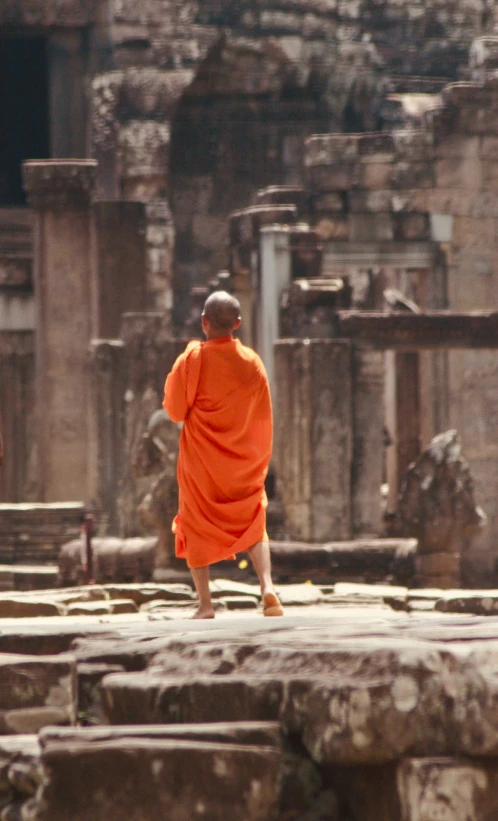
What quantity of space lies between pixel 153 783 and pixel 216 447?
2654mm

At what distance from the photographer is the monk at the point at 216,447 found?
745 cm

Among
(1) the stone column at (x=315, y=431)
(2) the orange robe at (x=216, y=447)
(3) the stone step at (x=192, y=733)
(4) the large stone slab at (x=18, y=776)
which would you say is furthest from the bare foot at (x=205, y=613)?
(1) the stone column at (x=315, y=431)

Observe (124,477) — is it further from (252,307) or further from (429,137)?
(429,137)

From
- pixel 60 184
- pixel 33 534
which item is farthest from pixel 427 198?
pixel 33 534

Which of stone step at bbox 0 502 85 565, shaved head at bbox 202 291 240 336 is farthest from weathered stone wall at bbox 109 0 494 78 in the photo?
shaved head at bbox 202 291 240 336

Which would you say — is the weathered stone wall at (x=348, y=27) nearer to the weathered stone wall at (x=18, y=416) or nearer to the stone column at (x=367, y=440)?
the weathered stone wall at (x=18, y=416)

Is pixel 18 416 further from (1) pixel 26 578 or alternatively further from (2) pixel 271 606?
(2) pixel 271 606

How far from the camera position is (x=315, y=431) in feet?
48.0

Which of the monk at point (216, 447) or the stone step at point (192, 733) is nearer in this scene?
the stone step at point (192, 733)

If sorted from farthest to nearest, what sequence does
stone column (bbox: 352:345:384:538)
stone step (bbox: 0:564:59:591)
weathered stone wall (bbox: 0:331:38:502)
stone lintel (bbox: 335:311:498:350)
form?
weathered stone wall (bbox: 0:331:38:502), stone lintel (bbox: 335:311:498:350), stone column (bbox: 352:345:384:538), stone step (bbox: 0:564:59:591)

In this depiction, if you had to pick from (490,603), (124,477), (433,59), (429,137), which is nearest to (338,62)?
(433,59)

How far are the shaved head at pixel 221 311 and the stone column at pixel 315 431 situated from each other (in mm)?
6968

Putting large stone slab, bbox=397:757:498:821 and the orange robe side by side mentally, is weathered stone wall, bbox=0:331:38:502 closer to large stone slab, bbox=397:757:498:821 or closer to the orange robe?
the orange robe

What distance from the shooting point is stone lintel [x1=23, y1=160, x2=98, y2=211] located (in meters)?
18.4
